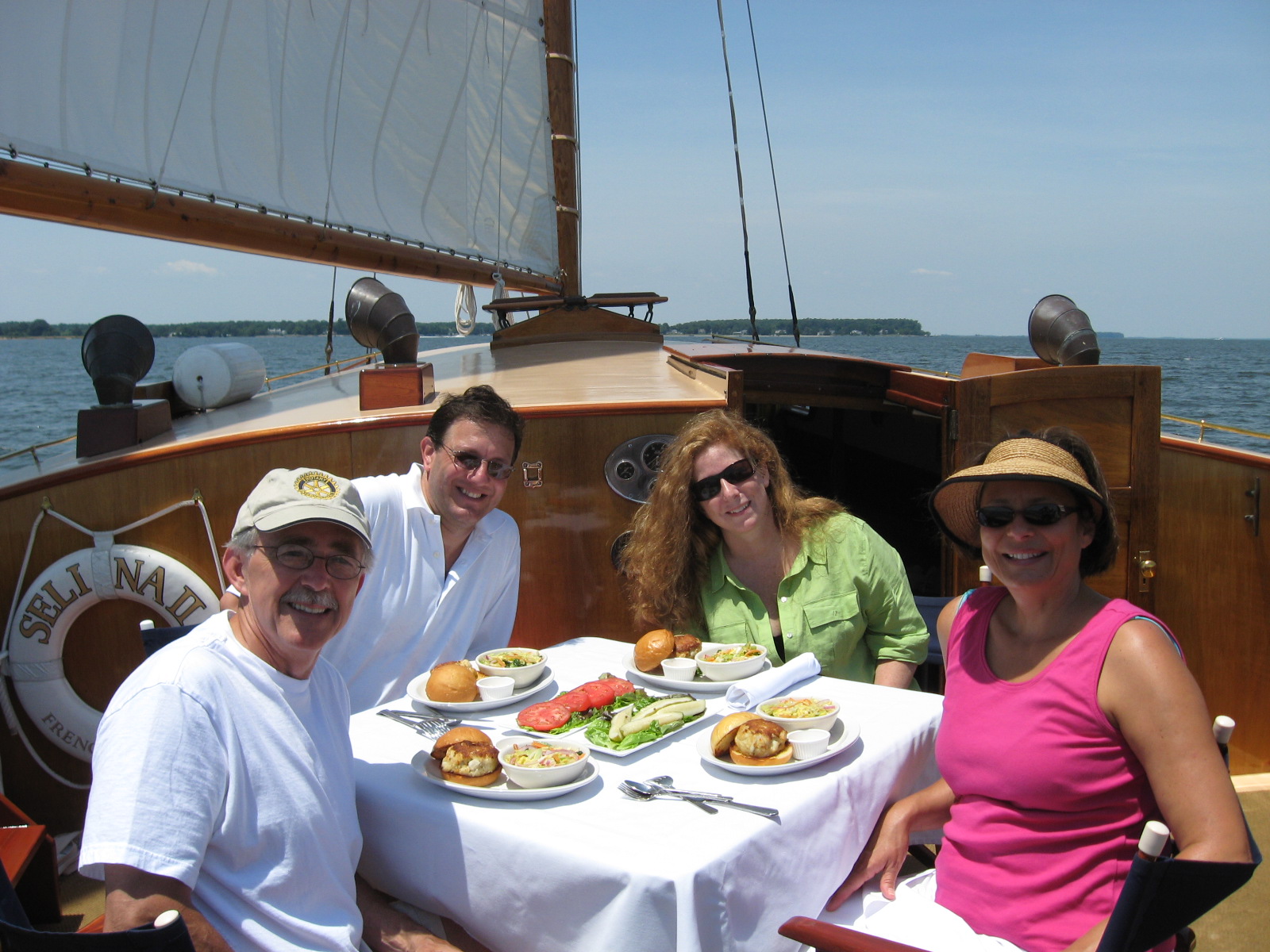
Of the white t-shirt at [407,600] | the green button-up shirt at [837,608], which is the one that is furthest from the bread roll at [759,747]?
the white t-shirt at [407,600]

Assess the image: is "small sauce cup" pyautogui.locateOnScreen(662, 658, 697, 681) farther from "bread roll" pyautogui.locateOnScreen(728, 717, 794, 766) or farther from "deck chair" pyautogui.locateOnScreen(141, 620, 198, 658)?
"deck chair" pyautogui.locateOnScreen(141, 620, 198, 658)

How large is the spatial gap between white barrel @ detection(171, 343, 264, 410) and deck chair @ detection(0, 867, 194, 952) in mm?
3566

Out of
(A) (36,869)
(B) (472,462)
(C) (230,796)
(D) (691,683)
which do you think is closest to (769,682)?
(D) (691,683)

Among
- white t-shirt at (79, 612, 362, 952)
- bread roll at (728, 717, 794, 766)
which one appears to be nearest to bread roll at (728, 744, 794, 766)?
bread roll at (728, 717, 794, 766)

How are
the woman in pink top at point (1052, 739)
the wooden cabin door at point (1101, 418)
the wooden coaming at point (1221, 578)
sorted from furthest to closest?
the wooden coaming at point (1221, 578), the wooden cabin door at point (1101, 418), the woman in pink top at point (1052, 739)

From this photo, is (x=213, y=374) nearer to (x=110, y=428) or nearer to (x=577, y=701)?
(x=110, y=428)

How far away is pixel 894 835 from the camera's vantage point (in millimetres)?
1956

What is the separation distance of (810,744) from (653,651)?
23.5 inches

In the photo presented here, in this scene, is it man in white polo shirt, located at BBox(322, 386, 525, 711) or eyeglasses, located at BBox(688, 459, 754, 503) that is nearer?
man in white polo shirt, located at BBox(322, 386, 525, 711)

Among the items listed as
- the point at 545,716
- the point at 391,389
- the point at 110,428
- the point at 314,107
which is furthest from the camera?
the point at 314,107

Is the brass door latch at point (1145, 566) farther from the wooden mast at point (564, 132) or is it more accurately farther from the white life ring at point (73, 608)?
the wooden mast at point (564, 132)

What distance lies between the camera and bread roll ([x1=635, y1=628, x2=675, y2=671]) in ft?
7.62

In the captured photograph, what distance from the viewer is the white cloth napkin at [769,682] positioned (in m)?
2.10

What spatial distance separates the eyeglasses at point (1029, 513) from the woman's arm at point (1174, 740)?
0.26 metres
